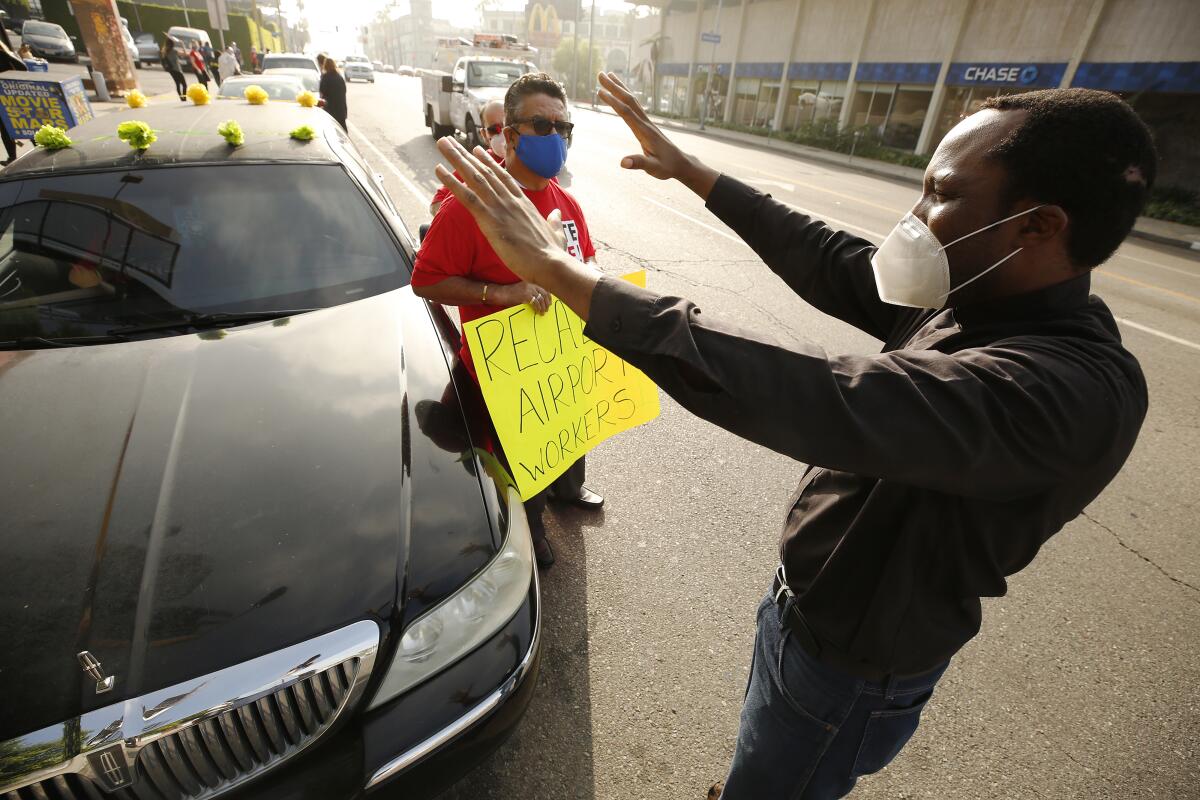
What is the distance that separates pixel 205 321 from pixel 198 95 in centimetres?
224

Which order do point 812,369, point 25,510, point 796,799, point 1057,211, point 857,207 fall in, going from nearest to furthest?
1. point 812,369
2. point 1057,211
3. point 796,799
4. point 25,510
5. point 857,207

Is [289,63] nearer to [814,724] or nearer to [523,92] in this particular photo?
[523,92]

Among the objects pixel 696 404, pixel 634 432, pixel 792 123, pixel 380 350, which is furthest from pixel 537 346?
pixel 792 123

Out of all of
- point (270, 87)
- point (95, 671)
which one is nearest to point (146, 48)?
point (270, 87)

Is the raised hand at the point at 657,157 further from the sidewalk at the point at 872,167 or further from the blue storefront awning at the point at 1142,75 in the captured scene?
the blue storefront awning at the point at 1142,75

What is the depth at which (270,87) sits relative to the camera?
10.3 metres

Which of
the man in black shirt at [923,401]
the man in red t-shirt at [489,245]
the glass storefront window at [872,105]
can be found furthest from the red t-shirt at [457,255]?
the glass storefront window at [872,105]

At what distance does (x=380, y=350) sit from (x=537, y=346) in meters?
0.66

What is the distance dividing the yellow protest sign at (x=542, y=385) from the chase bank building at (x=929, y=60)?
1398 centimetres

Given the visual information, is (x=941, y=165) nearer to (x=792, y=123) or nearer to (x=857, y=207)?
(x=857, y=207)

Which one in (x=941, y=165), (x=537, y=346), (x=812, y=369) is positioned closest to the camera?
(x=812, y=369)

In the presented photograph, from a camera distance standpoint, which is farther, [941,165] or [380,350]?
[380,350]

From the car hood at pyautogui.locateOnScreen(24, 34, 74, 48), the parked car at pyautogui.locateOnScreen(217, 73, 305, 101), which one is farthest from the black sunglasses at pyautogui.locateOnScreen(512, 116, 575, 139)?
the car hood at pyautogui.locateOnScreen(24, 34, 74, 48)

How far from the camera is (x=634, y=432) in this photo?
12.3 ft
